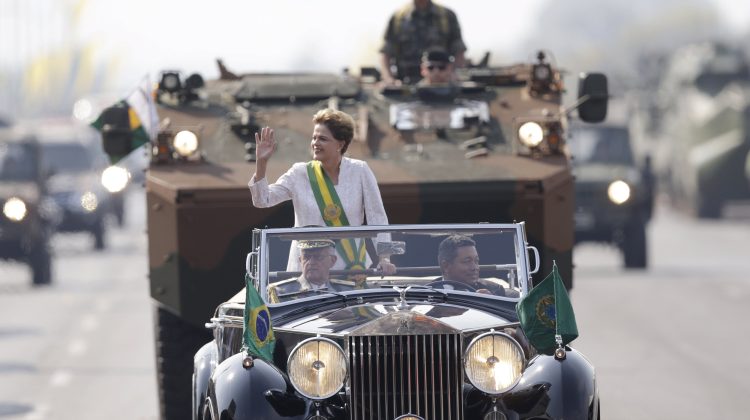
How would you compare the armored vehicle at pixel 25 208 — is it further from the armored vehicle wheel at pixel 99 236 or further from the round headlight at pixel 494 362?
the round headlight at pixel 494 362

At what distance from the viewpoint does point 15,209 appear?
28922 mm

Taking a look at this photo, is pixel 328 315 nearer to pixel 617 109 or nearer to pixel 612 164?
pixel 612 164

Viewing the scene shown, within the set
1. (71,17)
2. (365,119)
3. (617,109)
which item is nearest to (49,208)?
(617,109)

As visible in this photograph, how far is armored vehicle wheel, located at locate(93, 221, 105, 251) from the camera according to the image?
40.3 meters

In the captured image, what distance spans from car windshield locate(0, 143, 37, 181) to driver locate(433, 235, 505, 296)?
21.3 m

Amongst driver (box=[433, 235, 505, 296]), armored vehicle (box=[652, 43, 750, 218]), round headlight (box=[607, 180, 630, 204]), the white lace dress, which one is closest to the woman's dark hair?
the white lace dress

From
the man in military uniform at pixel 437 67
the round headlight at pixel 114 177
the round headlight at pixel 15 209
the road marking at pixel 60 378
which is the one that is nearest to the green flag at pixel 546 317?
the round headlight at pixel 114 177

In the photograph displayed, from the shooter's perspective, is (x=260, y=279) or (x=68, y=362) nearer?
(x=260, y=279)

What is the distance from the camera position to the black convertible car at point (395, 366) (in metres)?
8.80

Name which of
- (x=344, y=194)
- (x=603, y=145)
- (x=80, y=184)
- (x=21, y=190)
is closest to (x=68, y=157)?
(x=80, y=184)

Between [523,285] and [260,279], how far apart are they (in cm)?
127

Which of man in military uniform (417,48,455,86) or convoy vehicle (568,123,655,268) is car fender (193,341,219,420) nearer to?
man in military uniform (417,48,455,86)

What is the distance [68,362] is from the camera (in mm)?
19766

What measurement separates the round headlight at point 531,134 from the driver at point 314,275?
395 centimetres
